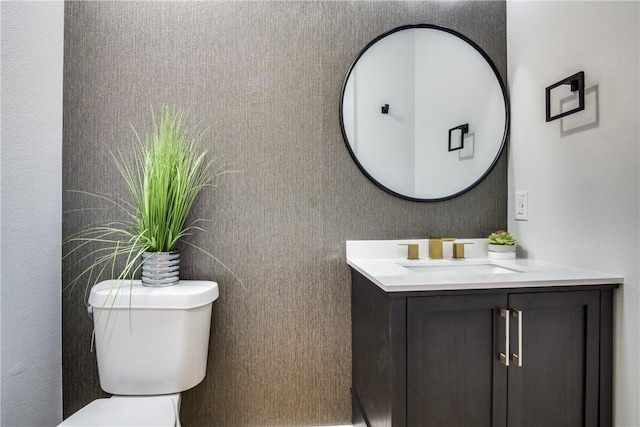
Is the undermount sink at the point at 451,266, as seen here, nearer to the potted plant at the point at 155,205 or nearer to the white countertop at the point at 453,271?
the white countertop at the point at 453,271

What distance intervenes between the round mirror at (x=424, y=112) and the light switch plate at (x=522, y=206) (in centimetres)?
18

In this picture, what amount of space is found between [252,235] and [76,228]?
0.72m

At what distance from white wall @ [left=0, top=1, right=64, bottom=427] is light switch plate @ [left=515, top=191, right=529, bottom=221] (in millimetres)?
1932

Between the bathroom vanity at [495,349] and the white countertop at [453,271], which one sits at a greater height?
the white countertop at [453,271]

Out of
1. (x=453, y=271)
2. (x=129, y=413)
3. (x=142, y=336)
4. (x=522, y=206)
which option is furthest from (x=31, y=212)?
(x=522, y=206)

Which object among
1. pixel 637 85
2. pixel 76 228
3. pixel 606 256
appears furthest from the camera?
pixel 76 228

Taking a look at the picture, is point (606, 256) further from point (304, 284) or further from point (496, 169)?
point (304, 284)

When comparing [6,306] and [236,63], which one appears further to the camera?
[236,63]

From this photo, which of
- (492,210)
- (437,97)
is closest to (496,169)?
(492,210)

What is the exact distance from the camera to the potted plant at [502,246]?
1.56 m

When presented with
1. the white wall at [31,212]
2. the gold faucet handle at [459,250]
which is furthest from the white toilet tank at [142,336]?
the gold faucet handle at [459,250]

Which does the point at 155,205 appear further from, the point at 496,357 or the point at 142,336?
the point at 496,357

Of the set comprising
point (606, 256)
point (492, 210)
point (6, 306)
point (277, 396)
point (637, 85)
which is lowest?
point (277, 396)

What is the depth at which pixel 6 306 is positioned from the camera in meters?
1.23
